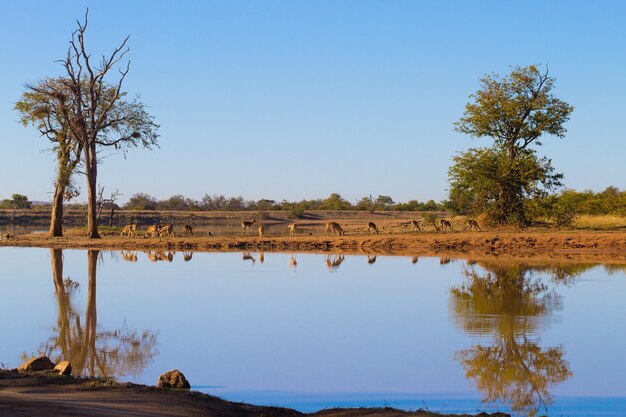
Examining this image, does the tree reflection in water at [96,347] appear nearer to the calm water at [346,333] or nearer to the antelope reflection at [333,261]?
the calm water at [346,333]

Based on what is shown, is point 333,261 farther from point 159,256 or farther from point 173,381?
point 173,381

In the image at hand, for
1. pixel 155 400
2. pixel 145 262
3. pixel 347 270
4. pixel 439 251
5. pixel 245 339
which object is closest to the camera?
pixel 155 400

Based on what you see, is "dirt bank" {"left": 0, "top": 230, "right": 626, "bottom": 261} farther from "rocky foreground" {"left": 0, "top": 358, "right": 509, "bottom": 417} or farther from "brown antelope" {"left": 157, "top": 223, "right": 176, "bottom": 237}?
"rocky foreground" {"left": 0, "top": 358, "right": 509, "bottom": 417}

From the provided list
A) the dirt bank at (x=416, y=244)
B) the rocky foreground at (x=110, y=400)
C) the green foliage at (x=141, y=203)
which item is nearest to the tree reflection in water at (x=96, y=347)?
the rocky foreground at (x=110, y=400)

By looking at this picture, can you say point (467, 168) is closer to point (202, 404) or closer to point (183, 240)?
point (183, 240)

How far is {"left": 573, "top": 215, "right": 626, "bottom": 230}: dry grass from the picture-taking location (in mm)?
37312

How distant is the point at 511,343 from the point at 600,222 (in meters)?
32.6

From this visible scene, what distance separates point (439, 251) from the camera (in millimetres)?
32688

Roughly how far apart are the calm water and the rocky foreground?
648 mm

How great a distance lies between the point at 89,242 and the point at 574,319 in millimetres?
26025

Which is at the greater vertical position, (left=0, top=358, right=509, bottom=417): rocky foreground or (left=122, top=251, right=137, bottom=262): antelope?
(left=122, top=251, right=137, bottom=262): antelope

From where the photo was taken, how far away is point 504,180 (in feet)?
124

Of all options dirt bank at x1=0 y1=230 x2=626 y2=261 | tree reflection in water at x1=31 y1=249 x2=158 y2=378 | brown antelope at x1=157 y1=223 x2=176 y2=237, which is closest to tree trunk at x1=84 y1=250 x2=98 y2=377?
tree reflection in water at x1=31 y1=249 x2=158 y2=378

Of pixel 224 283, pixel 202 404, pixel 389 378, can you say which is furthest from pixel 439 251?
pixel 202 404
